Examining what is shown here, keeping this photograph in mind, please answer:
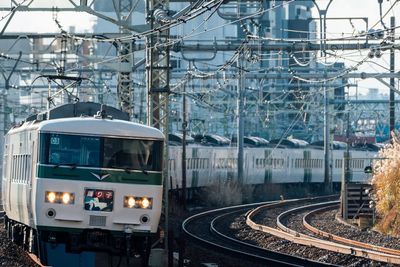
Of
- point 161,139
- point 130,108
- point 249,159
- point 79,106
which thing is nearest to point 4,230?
point 130,108

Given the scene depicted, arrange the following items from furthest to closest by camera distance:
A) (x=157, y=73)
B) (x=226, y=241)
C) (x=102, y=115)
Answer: (x=226, y=241), (x=157, y=73), (x=102, y=115)

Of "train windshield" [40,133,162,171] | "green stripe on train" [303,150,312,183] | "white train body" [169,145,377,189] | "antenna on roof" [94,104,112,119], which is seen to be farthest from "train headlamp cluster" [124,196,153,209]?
"green stripe on train" [303,150,312,183]

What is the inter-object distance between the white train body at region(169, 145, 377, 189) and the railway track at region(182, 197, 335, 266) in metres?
3.72

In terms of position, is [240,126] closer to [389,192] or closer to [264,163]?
[264,163]

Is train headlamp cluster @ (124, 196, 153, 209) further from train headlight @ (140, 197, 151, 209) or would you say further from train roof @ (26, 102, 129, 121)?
train roof @ (26, 102, 129, 121)

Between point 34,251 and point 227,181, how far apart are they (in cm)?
3007

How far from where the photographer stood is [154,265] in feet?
63.8

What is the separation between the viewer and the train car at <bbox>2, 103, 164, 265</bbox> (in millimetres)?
16766

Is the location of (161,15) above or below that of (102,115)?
above

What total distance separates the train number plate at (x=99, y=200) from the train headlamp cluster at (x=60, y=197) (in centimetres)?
22

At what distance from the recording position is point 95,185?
16.9 meters

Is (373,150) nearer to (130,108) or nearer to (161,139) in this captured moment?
(130,108)

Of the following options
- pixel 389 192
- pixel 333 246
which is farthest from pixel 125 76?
pixel 333 246

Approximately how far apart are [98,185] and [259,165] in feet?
120
